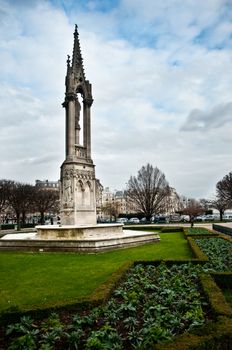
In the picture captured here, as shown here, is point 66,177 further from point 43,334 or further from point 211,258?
point 43,334

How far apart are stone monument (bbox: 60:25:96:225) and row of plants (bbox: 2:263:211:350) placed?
13.0m

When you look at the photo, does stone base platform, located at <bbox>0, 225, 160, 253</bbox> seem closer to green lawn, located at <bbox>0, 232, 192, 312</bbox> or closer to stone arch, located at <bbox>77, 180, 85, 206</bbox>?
green lawn, located at <bbox>0, 232, 192, 312</bbox>

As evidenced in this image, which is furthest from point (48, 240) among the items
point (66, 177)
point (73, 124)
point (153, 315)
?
point (153, 315)

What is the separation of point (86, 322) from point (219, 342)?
2461 mm

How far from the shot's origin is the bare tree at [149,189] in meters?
58.1

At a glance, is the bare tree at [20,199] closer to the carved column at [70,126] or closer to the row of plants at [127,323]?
the carved column at [70,126]

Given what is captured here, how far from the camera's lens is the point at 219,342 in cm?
495

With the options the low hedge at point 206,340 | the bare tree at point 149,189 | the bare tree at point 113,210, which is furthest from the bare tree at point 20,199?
the low hedge at point 206,340

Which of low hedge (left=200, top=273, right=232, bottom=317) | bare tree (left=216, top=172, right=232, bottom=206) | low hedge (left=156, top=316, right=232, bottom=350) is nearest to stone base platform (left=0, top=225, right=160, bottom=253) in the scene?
low hedge (left=200, top=273, right=232, bottom=317)

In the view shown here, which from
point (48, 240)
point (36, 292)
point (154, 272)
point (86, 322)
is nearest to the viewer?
point (86, 322)

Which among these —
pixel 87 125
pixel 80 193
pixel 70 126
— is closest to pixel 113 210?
pixel 87 125

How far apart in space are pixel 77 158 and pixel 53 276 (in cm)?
1208

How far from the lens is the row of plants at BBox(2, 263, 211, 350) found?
534 centimetres

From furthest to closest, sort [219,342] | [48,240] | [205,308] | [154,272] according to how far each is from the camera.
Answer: [48,240] → [154,272] → [205,308] → [219,342]
